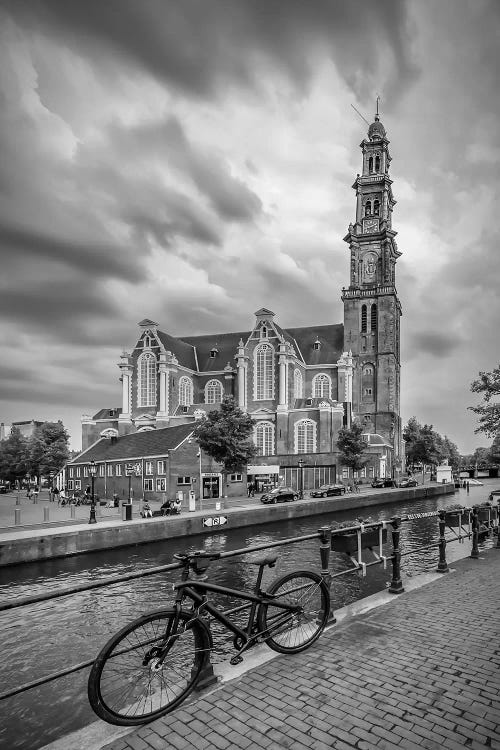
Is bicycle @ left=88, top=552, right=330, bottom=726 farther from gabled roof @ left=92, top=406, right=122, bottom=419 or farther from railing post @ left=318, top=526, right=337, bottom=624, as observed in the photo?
gabled roof @ left=92, top=406, right=122, bottom=419

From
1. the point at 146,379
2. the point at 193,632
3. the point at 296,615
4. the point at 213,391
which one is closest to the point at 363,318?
the point at 213,391

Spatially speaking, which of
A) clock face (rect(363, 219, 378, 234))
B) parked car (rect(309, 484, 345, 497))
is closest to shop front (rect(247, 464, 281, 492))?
parked car (rect(309, 484, 345, 497))

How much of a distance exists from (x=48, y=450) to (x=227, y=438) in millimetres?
33487

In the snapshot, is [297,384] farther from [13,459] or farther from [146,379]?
[13,459]

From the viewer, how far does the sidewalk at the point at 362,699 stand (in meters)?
A: 3.81

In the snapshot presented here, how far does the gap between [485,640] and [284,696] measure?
9.85ft

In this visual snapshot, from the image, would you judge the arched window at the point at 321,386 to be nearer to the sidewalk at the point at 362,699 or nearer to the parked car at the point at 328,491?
the parked car at the point at 328,491

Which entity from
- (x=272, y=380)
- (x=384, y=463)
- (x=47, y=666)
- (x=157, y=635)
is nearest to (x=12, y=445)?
(x=272, y=380)

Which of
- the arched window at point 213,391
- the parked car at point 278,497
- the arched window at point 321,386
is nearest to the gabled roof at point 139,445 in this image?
the parked car at point 278,497

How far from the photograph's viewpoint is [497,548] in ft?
39.9

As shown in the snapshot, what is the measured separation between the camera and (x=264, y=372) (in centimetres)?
6956

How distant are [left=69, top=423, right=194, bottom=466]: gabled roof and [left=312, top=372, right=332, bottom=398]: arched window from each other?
31.4 meters

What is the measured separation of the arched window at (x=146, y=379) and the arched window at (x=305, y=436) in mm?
22814

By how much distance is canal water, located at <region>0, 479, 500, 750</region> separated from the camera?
7.62 metres
